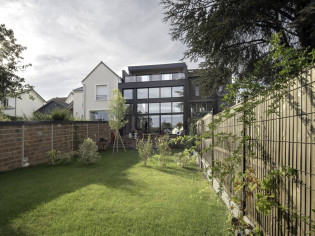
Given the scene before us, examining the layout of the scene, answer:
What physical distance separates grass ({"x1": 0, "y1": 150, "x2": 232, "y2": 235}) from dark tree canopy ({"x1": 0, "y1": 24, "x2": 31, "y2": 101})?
399cm

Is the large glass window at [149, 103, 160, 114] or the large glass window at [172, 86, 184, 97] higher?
the large glass window at [172, 86, 184, 97]

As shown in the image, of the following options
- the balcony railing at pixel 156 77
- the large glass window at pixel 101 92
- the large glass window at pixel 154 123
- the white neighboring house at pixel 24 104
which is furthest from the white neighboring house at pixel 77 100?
the large glass window at pixel 154 123

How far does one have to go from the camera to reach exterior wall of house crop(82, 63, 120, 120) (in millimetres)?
23484

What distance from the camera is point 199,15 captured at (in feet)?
21.6

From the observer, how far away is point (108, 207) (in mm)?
3611

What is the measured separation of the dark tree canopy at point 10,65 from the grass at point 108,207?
3995 mm

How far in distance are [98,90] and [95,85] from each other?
2.43 feet

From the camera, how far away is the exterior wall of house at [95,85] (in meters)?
23.5

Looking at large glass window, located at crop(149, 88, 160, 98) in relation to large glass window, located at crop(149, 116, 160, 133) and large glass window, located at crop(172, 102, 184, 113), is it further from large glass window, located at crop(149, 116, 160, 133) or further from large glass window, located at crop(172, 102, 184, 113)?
large glass window, located at crop(149, 116, 160, 133)

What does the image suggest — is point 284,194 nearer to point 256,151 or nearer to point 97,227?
point 256,151

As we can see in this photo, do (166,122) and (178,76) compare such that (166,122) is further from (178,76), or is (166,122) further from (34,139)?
(34,139)

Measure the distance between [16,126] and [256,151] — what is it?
8427 millimetres

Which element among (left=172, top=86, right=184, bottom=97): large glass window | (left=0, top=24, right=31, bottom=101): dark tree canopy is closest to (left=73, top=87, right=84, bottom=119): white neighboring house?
(left=172, top=86, right=184, bottom=97): large glass window

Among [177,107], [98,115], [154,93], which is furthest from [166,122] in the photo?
[98,115]
